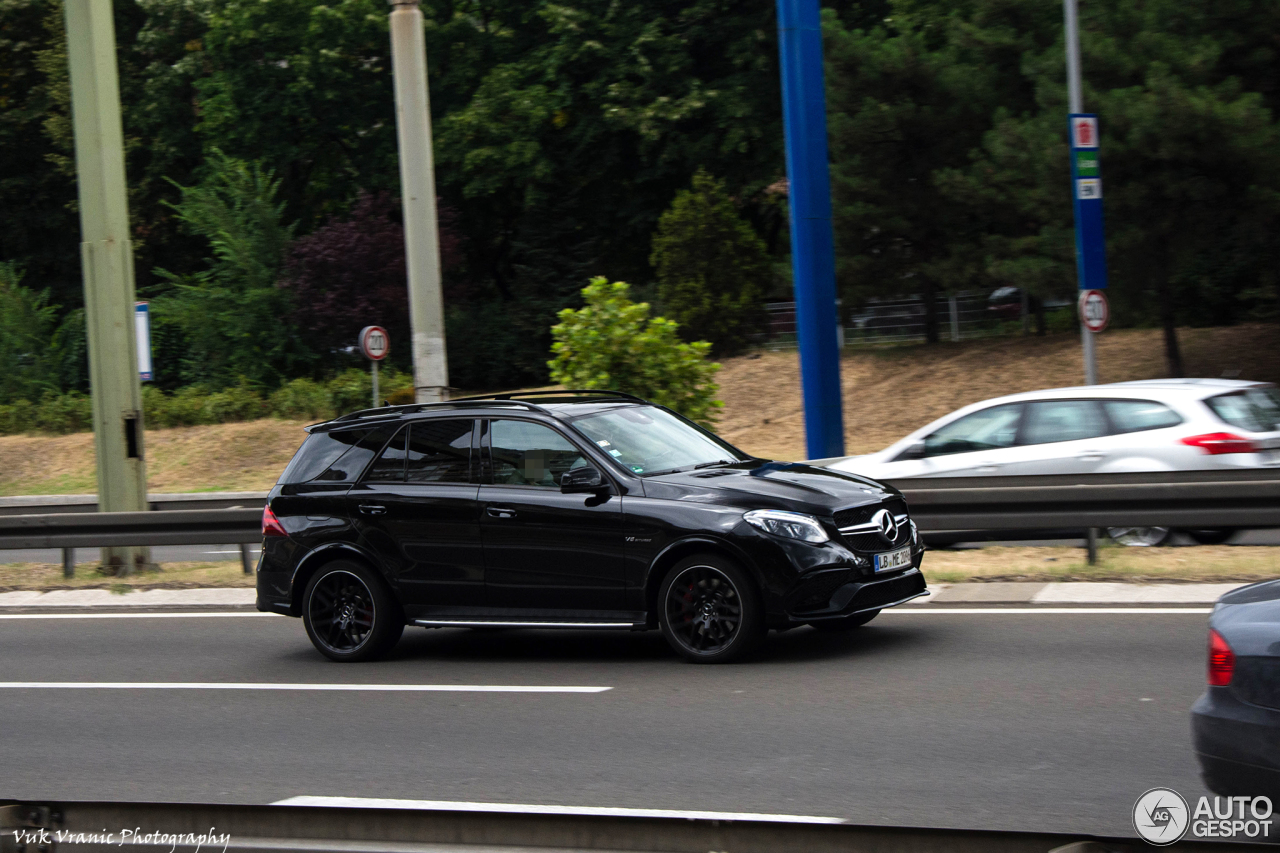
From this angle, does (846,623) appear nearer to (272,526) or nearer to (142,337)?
(272,526)

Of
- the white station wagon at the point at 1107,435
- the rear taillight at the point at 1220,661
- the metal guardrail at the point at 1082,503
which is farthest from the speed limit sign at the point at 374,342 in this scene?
the rear taillight at the point at 1220,661

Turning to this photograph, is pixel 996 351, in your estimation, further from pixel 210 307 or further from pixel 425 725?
pixel 425 725

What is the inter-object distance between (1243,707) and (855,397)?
2455 cm

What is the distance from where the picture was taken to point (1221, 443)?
11.8 meters

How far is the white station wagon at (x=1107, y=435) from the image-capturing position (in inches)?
469

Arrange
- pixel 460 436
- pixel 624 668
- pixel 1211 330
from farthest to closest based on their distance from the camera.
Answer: pixel 1211 330
pixel 460 436
pixel 624 668

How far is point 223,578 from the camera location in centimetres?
1404

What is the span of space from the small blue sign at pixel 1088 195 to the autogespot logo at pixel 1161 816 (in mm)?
14436

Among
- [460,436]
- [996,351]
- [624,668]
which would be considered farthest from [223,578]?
[996,351]

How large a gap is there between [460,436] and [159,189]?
37.5 meters

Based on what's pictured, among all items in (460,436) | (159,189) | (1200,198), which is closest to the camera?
(460,436)

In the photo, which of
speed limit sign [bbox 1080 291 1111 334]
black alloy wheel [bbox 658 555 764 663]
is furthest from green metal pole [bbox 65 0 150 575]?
speed limit sign [bbox 1080 291 1111 334]

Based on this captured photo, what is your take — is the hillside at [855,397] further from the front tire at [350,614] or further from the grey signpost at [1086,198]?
the front tire at [350,614]

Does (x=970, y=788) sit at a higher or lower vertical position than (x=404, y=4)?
lower
